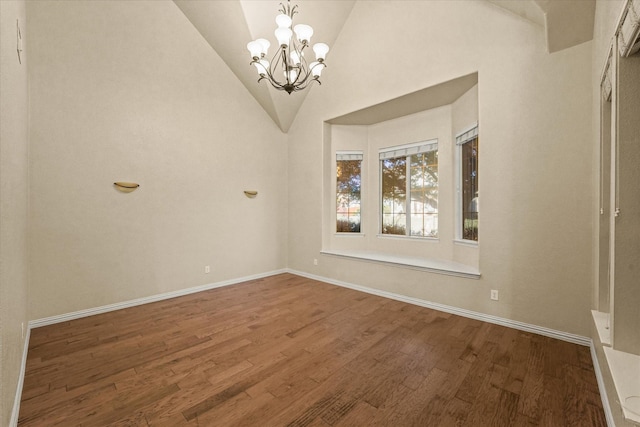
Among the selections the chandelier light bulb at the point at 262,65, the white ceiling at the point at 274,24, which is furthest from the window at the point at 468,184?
the chandelier light bulb at the point at 262,65

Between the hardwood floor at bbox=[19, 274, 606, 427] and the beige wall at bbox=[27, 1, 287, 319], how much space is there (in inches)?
27.1

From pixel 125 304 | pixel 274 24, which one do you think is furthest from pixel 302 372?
pixel 274 24

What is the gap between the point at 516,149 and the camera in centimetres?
289

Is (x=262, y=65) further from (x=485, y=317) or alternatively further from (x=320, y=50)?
(x=485, y=317)

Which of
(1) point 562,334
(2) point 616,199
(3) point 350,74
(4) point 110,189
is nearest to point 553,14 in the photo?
(2) point 616,199

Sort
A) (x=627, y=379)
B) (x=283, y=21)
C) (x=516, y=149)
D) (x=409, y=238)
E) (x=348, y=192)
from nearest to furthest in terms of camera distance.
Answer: (x=627, y=379), (x=283, y=21), (x=516, y=149), (x=409, y=238), (x=348, y=192)

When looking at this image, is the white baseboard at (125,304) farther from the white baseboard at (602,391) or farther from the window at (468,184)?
the white baseboard at (602,391)

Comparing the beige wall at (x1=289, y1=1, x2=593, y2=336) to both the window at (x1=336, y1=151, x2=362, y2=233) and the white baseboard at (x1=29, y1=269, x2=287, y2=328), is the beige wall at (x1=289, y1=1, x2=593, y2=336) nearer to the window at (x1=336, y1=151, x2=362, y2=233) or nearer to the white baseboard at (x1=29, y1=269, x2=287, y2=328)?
the window at (x1=336, y1=151, x2=362, y2=233)

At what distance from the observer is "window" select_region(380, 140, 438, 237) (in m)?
4.57

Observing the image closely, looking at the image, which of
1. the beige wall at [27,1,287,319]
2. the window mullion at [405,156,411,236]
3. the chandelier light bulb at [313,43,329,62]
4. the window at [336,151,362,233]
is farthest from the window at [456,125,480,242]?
the beige wall at [27,1,287,319]

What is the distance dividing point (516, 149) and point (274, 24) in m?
3.71

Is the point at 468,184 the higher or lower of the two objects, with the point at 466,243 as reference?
higher

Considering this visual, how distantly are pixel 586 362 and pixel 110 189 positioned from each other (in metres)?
5.28

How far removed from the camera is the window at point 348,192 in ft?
17.6
